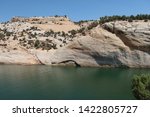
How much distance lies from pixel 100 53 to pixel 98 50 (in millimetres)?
794

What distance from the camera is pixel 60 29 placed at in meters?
104

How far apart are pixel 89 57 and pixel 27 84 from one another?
31.3 metres

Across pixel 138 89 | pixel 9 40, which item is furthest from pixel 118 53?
pixel 138 89

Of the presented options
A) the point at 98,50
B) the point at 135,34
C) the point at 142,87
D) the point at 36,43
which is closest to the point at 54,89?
the point at 142,87

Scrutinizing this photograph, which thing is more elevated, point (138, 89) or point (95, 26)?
point (95, 26)

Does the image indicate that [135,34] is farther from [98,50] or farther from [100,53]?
[98,50]

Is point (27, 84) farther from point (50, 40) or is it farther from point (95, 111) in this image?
point (50, 40)

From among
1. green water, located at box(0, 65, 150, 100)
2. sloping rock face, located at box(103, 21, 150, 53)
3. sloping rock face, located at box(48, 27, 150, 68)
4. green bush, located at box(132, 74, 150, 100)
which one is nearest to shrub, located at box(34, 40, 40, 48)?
sloping rock face, located at box(48, 27, 150, 68)

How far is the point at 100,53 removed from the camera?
76375 millimetres

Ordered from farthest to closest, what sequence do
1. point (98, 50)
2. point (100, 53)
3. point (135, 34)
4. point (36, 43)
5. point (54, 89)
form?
1. point (36, 43)
2. point (98, 50)
3. point (100, 53)
4. point (135, 34)
5. point (54, 89)

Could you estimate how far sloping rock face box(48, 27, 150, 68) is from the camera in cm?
7512

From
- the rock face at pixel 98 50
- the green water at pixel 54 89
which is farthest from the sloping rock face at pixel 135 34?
the green water at pixel 54 89

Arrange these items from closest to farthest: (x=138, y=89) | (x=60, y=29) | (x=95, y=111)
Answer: (x=95, y=111), (x=138, y=89), (x=60, y=29)

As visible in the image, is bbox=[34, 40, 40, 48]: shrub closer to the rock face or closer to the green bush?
the rock face
